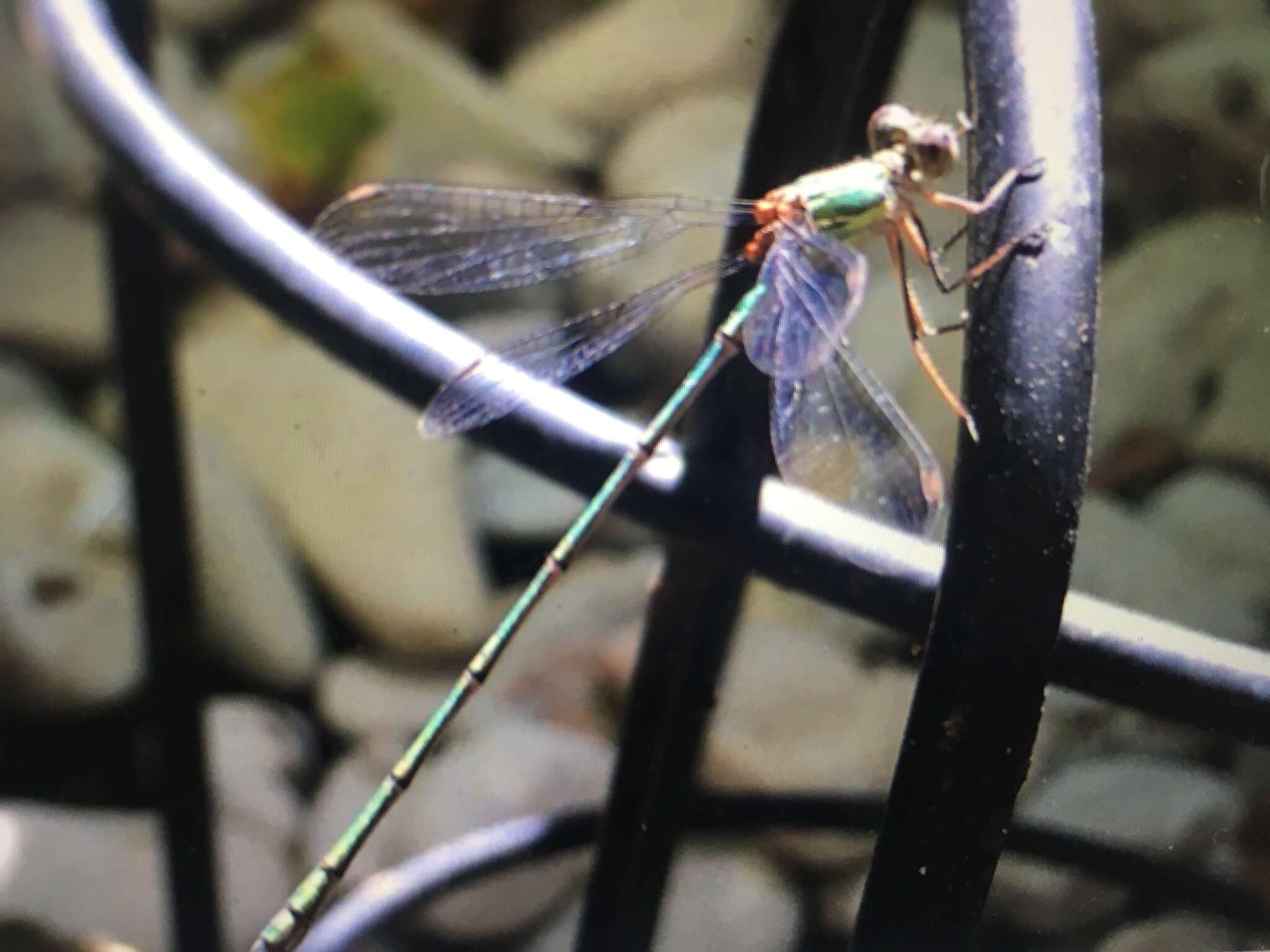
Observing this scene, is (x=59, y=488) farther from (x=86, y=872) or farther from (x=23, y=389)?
(x=86, y=872)

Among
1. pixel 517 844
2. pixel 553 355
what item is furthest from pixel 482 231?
pixel 517 844

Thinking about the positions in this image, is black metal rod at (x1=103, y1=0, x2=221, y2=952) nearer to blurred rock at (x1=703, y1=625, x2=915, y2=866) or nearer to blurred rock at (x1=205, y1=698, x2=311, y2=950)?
blurred rock at (x1=205, y1=698, x2=311, y2=950)

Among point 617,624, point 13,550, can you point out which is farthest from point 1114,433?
point 13,550

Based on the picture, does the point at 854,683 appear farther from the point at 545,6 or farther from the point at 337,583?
the point at 545,6

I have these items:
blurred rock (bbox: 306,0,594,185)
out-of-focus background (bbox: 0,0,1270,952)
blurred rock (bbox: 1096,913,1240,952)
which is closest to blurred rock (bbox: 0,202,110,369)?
out-of-focus background (bbox: 0,0,1270,952)

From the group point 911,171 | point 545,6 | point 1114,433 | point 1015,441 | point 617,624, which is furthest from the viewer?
point 545,6

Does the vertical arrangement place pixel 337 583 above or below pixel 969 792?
above

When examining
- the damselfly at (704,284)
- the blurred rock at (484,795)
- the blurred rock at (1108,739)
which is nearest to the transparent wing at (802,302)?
the damselfly at (704,284)
